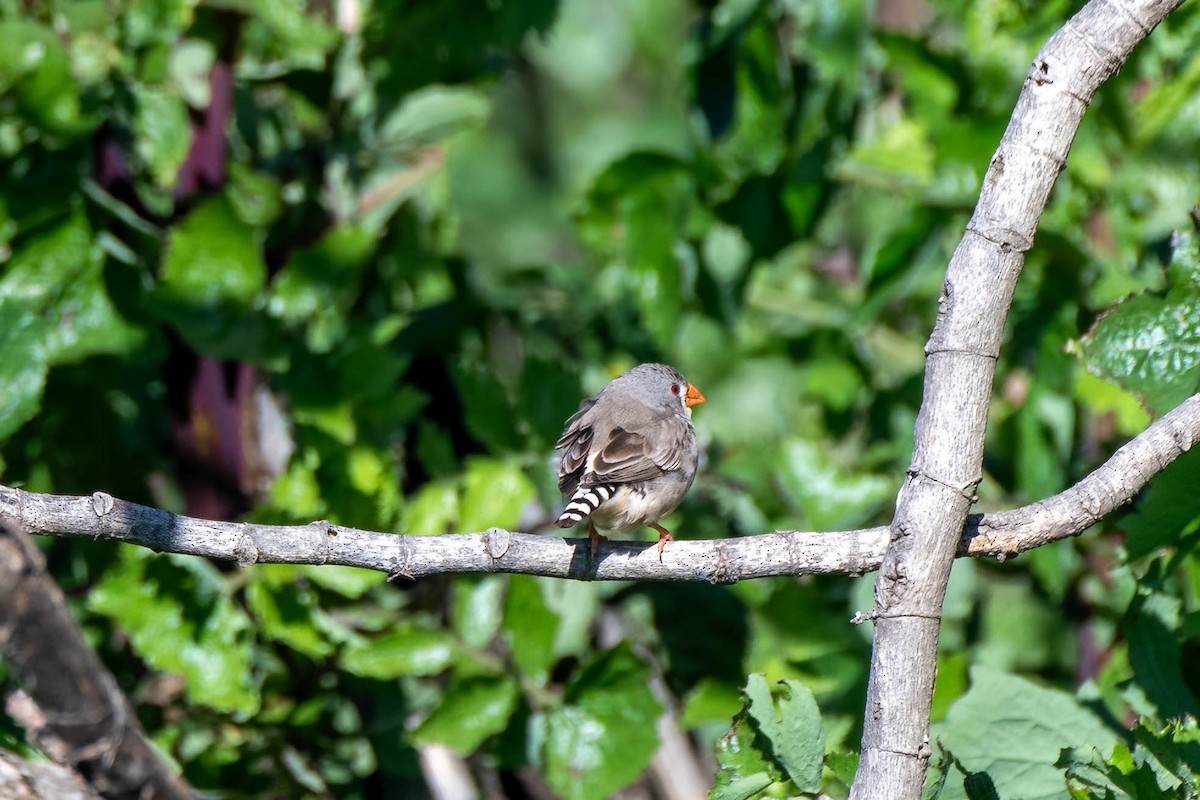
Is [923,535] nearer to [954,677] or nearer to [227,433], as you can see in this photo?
[954,677]

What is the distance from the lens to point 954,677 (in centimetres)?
343

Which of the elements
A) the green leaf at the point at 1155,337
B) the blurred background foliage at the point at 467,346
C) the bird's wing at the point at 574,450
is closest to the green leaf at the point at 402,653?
the blurred background foliage at the point at 467,346

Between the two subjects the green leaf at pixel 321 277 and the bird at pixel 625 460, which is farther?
the green leaf at pixel 321 277

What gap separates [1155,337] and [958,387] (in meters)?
0.83

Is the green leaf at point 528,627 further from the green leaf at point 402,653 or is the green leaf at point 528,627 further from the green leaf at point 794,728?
the green leaf at point 794,728

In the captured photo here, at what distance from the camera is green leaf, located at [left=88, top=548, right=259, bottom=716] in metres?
3.39

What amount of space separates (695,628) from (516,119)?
7.96 m

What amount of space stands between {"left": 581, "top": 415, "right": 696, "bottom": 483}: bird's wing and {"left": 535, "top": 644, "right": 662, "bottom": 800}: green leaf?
556 millimetres

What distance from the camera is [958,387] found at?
223 centimetres

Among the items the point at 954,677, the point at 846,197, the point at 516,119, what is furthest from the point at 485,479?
the point at 516,119

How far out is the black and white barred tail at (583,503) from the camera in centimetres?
270

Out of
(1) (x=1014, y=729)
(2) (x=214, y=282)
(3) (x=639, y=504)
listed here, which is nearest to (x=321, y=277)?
(2) (x=214, y=282)

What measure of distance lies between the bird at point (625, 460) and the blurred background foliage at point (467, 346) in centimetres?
25

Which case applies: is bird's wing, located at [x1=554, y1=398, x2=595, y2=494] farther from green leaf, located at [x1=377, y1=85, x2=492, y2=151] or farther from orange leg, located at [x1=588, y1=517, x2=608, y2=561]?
green leaf, located at [x1=377, y1=85, x2=492, y2=151]
